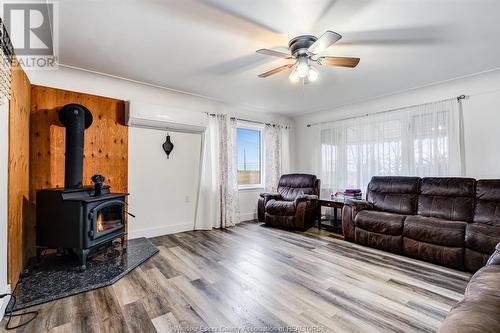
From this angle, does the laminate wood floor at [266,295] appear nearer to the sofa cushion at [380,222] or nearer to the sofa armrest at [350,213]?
the sofa cushion at [380,222]

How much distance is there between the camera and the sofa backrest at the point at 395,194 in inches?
140

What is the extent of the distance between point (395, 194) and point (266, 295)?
2.73 meters

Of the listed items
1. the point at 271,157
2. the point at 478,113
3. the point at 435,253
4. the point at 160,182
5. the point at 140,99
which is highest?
the point at 140,99

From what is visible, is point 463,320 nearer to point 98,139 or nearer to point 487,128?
point 487,128

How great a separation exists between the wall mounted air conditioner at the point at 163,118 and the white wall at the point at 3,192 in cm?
159

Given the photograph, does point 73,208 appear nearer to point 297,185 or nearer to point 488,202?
point 297,185

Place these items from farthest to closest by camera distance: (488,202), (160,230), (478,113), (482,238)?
(160,230) < (478,113) < (488,202) < (482,238)

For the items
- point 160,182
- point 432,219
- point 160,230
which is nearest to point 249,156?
point 160,182

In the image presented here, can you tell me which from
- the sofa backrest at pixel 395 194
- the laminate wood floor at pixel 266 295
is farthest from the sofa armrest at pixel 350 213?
the laminate wood floor at pixel 266 295

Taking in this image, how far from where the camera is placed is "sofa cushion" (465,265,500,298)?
130 cm

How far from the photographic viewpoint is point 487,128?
3326 millimetres

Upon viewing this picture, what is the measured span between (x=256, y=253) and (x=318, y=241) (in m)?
1.07

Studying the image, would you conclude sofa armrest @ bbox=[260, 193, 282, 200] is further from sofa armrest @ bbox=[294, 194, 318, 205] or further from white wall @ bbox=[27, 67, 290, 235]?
white wall @ bbox=[27, 67, 290, 235]

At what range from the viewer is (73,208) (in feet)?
7.98
